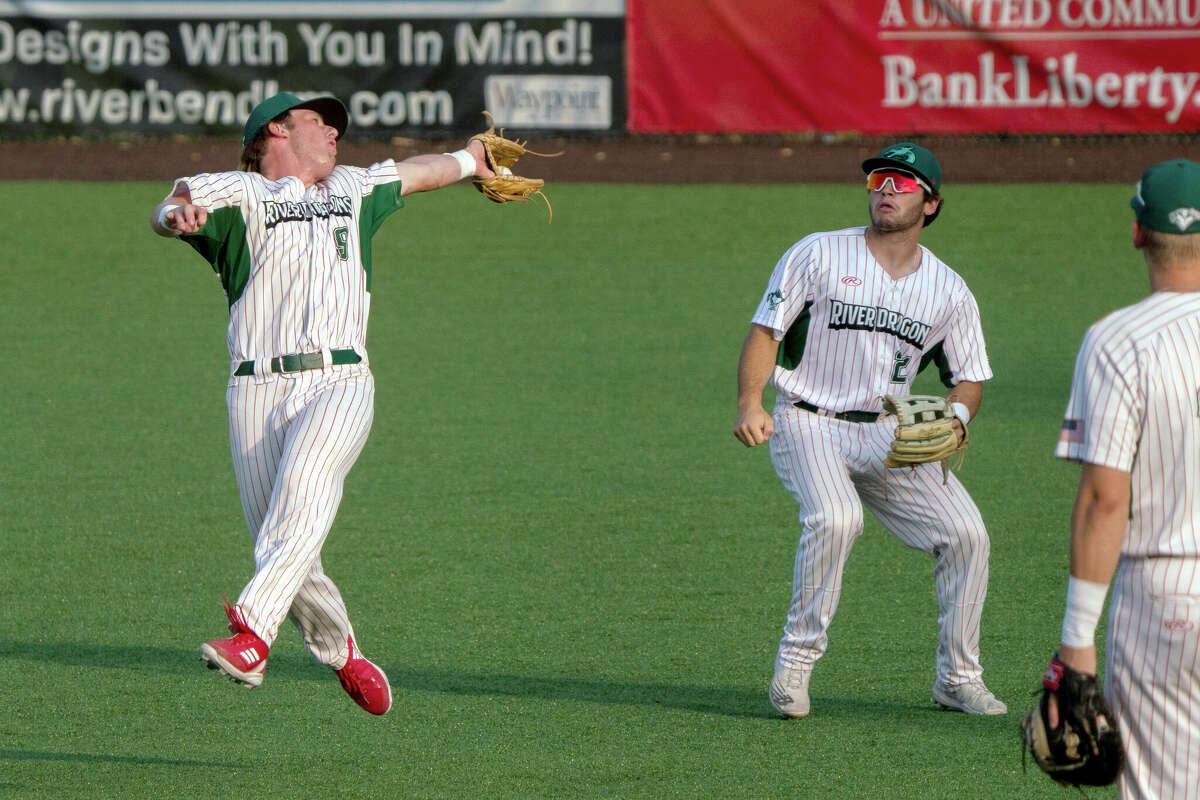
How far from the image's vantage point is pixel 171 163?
17734 mm

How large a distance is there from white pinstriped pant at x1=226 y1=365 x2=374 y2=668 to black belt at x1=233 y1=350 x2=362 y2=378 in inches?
0.8

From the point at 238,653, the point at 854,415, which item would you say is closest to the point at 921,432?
the point at 854,415

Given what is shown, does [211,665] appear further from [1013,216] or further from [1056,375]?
[1013,216]

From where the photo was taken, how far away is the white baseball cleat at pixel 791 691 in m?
5.54

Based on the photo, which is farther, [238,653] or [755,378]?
[755,378]

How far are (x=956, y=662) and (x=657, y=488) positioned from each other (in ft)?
10.4

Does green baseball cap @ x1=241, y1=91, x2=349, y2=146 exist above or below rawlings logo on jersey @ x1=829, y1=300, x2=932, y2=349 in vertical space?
above

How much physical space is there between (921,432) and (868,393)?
16.1 inches

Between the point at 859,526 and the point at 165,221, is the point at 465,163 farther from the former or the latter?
the point at 859,526

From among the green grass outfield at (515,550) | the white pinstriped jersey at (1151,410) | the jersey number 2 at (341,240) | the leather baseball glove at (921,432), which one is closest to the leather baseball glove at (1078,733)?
the white pinstriped jersey at (1151,410)

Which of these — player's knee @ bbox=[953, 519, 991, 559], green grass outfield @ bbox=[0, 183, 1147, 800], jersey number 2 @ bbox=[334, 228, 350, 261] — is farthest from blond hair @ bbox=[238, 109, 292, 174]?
player's knee @ bbox=[953, 519, 991, 559]

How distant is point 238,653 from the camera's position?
180 inches

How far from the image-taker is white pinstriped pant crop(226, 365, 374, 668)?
15.8 feet

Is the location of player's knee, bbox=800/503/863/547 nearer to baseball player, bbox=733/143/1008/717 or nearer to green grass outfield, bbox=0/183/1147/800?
baseball player, bbox=733/143/1008/717
